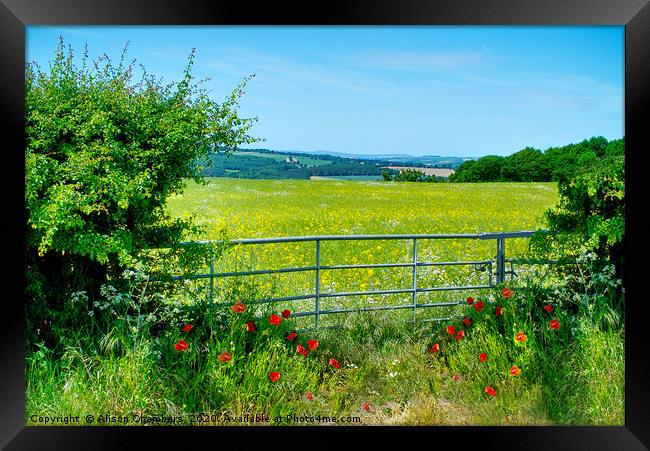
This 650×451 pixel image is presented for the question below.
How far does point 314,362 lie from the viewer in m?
4.36

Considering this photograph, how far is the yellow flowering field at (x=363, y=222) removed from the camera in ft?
20.1

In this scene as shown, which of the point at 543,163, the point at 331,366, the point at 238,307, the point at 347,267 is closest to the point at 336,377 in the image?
the point at 331,366

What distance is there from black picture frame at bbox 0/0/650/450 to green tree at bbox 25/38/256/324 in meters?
0.36

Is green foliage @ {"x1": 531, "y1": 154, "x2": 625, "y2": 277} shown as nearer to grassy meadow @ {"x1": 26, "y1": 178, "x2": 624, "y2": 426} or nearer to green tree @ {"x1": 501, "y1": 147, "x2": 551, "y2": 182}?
grassy meadow @ {"x1": 26, "y1": 178, "x2": 624, "y2": 426}

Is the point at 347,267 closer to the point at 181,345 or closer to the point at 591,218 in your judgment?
the point at 181,345

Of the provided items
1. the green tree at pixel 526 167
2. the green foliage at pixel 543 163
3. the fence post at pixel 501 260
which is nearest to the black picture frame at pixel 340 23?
the green foliage at pixel 543 163

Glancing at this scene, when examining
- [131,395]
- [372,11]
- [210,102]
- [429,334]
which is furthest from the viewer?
[429,334]

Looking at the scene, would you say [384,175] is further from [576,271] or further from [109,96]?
[109,96]

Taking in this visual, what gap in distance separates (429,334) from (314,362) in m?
1.15

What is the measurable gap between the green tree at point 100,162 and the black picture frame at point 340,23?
36 centimetres

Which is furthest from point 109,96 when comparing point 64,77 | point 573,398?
point 573,398

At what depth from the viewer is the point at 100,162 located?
12.9 feet

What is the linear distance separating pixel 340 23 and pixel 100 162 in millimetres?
1820

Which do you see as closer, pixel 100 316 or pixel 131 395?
pixel 131 395
